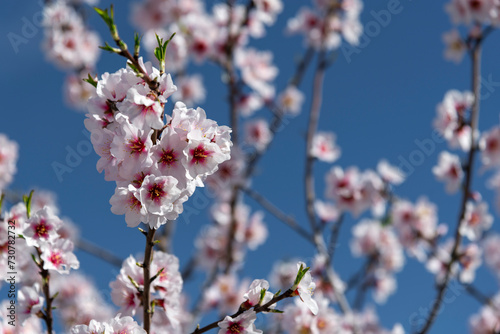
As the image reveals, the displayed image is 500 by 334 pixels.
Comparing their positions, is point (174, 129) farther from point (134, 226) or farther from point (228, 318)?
point (228, 318)

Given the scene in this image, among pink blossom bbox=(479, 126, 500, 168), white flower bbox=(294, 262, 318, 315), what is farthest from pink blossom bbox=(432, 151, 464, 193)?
white flower bbox=(294, 262, 318, 315)

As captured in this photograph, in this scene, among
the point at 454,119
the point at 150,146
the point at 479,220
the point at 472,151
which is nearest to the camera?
the point at 150,146

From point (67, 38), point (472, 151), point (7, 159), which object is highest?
point (67, 38)

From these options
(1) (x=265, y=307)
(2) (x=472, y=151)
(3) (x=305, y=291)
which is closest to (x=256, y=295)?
(1) (x=265, y=307)

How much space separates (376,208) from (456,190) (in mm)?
1019

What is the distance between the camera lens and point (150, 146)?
1.33 meters

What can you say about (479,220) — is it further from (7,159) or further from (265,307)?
(7,159)

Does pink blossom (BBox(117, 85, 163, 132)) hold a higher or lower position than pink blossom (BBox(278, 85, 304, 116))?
lower

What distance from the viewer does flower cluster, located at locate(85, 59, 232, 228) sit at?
52.4 inches

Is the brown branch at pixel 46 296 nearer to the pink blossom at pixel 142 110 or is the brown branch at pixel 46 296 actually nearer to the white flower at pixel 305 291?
the pink blossom at pixel 142 110

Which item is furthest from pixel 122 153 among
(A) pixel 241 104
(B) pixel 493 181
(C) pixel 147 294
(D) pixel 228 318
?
(B) pixel 493 181

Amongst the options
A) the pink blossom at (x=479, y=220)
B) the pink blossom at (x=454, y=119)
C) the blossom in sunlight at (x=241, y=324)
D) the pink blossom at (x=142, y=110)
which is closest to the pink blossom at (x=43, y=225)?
the pink blossom at (x=142, y=110)

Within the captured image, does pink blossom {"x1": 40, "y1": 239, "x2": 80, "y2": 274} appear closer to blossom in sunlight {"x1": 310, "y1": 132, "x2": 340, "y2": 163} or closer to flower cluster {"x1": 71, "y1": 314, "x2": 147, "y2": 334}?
flower cluster {"x1": 71, "y1": 314, "x2": 147, "y2": 334}

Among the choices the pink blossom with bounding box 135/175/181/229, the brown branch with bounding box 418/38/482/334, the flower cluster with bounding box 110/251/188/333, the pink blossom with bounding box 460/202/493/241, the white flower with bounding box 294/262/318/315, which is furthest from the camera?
the pink blossom with bounding box 460/202/493/241
